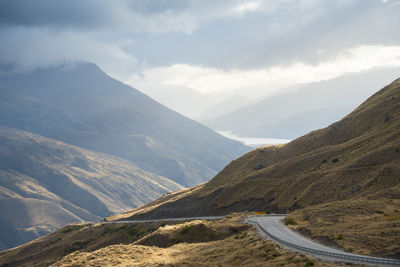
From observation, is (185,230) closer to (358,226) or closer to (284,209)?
(358,226)

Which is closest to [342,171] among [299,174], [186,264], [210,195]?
[299,174]

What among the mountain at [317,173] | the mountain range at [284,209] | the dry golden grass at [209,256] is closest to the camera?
the dry golden grass at [209,256]

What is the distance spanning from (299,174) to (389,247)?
215 feet

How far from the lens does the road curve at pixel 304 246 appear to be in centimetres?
2777

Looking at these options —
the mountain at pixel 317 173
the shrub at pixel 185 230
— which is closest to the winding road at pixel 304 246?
the shrub at pixel 185 230

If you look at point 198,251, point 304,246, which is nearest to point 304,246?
point 304,246

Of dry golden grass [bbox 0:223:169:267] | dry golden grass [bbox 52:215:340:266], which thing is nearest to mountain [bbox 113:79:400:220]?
→ dry golden grass [bbox 0:223:169:267]

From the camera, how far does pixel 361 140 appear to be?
313ft

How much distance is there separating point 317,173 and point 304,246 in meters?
55.1

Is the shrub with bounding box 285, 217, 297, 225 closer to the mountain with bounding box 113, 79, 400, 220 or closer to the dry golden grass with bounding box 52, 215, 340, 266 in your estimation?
the dry golden grass with bounding box 52, 215, 340, 266

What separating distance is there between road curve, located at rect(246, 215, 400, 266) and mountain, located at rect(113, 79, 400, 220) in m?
17.4

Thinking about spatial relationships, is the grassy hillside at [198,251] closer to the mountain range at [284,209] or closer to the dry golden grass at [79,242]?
the mountain range at [284,209]

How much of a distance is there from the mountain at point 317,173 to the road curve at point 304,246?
687 inches

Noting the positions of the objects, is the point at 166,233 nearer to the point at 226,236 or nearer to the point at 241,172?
the point at 226,236
